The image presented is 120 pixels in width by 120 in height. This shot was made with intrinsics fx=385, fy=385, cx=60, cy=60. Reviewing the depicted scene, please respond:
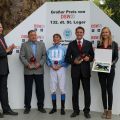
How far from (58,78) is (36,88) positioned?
59 centimetres

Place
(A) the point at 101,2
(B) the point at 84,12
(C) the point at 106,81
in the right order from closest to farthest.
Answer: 1. (C) the point at 106,81
2. (B) the point at 84,12
3. (A) the point at 101,2

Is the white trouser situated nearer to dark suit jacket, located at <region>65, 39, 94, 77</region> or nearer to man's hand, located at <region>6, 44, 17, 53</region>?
dark suit jacket, located at <region>65, 39, 94, 77</region>

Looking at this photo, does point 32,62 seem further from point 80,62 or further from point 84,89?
point 84,89

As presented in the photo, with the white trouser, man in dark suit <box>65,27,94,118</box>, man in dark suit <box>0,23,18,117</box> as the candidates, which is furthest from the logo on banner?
man in dark suit <box>0,23,18,117</box>

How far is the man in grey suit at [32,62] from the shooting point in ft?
27.8

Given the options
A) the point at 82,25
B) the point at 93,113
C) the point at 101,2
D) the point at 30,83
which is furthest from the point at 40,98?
the point at 101,2

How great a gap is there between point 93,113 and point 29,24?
250 cm

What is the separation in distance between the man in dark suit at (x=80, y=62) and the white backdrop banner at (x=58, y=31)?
49 cm

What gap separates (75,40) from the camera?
8312mm

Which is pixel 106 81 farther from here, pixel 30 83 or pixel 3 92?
pixel 3 92

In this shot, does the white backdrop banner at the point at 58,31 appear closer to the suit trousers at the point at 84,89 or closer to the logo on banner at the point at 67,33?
the logo on banner at the point at 67,33

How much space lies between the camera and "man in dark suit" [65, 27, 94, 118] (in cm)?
819

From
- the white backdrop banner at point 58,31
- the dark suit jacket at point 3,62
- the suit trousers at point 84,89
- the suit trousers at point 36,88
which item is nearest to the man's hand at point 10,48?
the dark suit jacket at point 3,62

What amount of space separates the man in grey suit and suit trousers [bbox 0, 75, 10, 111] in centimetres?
47
